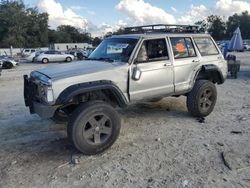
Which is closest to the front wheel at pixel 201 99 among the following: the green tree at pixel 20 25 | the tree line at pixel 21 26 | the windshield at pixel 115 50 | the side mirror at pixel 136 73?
the side mirror at pixel 136 73

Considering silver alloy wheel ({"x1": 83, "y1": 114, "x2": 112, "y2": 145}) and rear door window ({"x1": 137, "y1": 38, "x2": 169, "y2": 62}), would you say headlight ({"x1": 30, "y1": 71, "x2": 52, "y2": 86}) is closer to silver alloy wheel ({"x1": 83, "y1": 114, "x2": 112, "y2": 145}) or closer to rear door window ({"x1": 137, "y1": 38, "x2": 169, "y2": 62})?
silver alloy wheel ({"x1": 83, "y1": 114, "x2": 112, "y2": 145})

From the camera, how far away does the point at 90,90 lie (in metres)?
5.04

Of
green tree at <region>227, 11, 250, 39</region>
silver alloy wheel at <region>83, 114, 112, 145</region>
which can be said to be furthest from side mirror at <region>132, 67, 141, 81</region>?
green tree at <region>227, 11, 250, 39</region>

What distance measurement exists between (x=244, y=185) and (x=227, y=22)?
104027 mm

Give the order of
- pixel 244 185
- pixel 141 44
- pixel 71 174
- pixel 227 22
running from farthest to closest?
1. pixel 227 22
2. pixel 141 44
3. pixel 71 174
4. pixel 244 185

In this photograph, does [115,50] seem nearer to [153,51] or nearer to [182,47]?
[153,51]

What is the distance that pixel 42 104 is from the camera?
4977mm

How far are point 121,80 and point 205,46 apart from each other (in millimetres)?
2651

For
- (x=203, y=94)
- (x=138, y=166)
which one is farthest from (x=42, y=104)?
(x=203, y=94)

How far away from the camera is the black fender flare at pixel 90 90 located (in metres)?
4.81

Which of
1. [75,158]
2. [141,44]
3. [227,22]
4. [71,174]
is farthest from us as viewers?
[227,22]

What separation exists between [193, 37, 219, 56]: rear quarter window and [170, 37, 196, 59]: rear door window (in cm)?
23

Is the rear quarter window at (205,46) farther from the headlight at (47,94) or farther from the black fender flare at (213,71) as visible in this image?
the headlight at (47,94)

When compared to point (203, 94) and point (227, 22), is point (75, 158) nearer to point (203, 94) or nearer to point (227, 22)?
point (203, 94)
